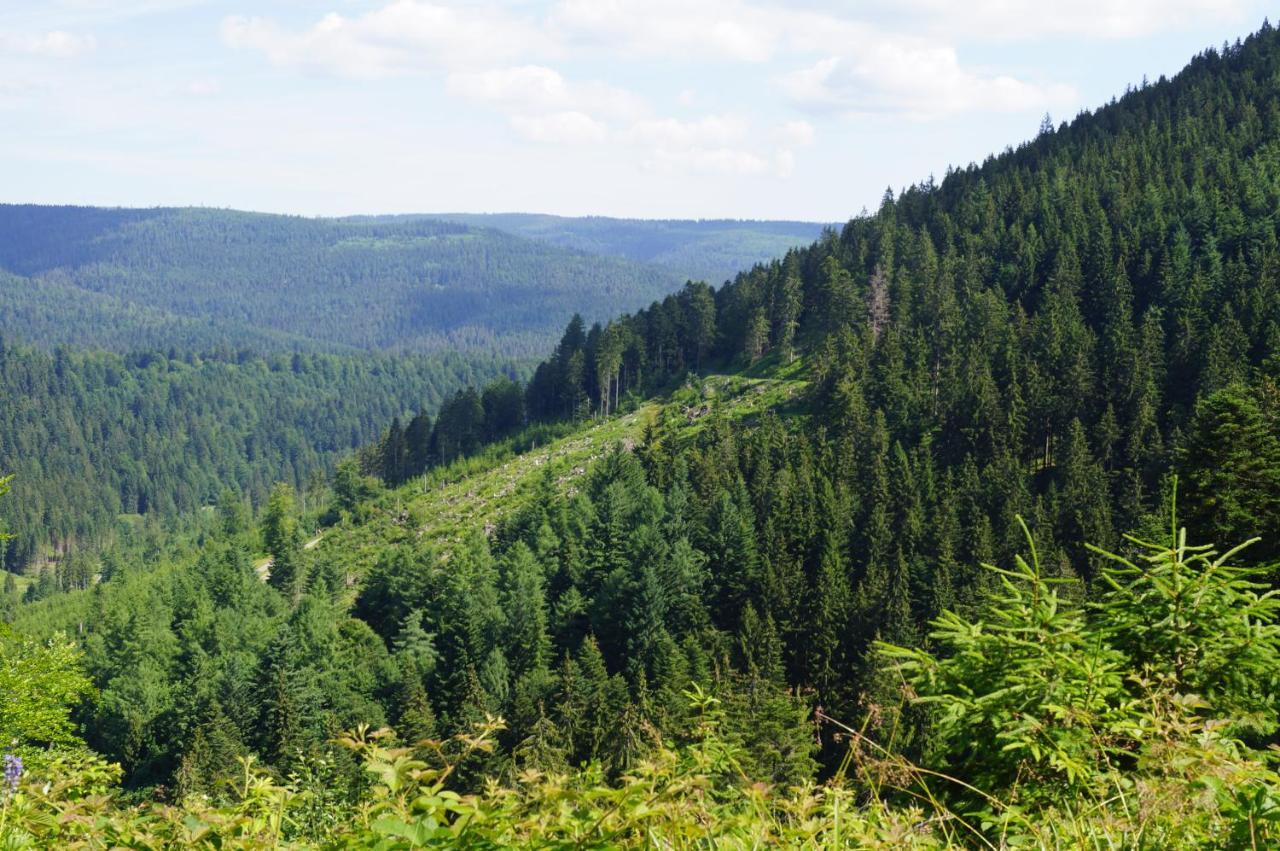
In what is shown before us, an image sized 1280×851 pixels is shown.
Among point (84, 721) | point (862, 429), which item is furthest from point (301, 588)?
point (862, 429)

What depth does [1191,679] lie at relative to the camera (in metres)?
8.45

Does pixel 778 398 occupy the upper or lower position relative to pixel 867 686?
upper

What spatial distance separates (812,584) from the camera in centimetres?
6266

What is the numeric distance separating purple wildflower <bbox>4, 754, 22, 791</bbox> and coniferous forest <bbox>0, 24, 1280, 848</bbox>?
2cm

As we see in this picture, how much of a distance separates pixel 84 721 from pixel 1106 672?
7068cm

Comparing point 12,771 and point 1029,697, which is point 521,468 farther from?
point 12,771

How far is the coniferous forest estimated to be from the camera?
520 centimetres

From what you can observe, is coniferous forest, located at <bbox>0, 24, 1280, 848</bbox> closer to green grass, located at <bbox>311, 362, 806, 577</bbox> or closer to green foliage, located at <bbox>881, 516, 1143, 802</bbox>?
green foliage, located at <bbox>881, 516, 1143, 802</bbox>

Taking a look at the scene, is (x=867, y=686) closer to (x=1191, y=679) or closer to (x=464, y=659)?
(x=464, y=659)

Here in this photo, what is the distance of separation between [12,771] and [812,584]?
2366 inches

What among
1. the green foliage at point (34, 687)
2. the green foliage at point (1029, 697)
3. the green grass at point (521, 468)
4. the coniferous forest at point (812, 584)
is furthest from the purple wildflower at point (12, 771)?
the green grass at point (521, 468)

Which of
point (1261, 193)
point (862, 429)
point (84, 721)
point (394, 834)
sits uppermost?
point (1261, 193)

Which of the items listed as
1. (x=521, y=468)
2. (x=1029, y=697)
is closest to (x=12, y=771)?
(x=1029, y=697)

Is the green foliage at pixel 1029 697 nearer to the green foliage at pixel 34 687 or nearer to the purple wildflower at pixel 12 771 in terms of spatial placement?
the purple wildflower at pixel 12 771
